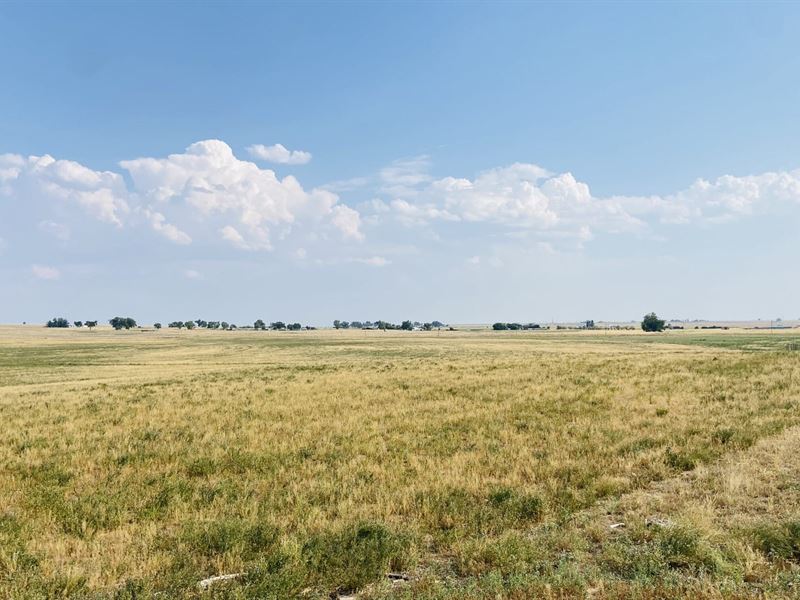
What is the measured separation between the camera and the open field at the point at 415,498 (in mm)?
6668

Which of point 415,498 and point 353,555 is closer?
point 353,555

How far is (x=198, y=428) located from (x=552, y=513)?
13919mm

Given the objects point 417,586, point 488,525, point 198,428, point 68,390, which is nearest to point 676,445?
point 488,525

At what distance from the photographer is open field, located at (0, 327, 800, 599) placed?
21.9 ft

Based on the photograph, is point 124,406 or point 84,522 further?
point 124,406

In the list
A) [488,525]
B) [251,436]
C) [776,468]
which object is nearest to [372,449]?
[251,436]

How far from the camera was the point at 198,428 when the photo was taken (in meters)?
18.4

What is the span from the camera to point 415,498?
10.2m

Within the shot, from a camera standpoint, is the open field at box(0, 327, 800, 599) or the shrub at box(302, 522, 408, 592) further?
the shrub at box(302, 522, 408, 592)

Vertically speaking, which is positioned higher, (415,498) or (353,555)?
(353,555)

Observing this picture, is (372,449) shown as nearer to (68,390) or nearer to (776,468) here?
(776,468)

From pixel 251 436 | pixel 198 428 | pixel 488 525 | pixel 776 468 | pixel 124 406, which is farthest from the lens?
pixel 124 406

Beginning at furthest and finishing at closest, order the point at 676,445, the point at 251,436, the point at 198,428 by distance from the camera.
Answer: the point at 198,428
the point at 251,436
the point at 676,445

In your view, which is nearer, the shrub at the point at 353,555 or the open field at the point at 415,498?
the open field at the point at 415,498
